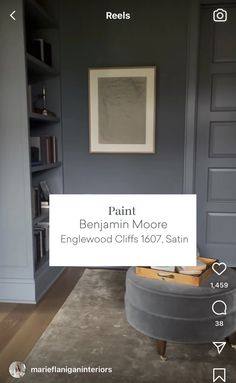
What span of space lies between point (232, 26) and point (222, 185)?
3.13 ft

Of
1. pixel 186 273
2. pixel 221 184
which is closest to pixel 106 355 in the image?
pixel 186 273

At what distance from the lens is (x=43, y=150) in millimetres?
1849

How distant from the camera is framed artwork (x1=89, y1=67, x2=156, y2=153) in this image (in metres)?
1.85

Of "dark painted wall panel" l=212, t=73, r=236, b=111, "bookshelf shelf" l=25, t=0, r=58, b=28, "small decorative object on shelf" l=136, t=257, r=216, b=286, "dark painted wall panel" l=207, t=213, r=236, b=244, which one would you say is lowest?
"dark painted wall panel" l=207, t=213, r=236, b=244

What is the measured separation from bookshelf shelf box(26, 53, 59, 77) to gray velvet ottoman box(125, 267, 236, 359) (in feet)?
3.87

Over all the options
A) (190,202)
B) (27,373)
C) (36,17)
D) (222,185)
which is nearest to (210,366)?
(27,373)

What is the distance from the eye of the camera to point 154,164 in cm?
211

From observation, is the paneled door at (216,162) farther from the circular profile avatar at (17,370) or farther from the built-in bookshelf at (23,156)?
the circular profile avatar at (17,370)

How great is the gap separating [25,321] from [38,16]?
1534mm

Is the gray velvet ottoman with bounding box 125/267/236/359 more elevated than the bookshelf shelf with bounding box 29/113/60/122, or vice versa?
the bookshelf shelf with bounding box 29/113/60/122

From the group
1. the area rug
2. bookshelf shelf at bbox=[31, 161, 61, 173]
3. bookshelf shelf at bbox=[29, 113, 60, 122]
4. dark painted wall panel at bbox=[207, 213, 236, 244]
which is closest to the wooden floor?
the area rug

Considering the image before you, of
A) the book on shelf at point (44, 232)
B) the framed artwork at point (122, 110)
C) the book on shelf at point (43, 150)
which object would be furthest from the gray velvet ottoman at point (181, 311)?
the framed artwork at point (122, 110)

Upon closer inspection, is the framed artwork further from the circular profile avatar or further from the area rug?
the circular profile avatar

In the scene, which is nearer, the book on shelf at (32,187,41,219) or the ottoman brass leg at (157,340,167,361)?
the ottoman brass leg at (157,340,167,361)
